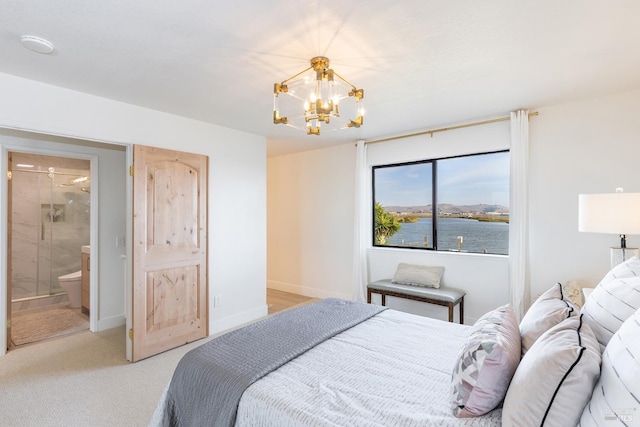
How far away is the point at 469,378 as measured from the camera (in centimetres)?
120

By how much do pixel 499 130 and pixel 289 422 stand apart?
357 cm

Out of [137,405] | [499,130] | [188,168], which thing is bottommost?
[137,405]

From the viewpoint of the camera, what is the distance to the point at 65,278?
14.5 ft

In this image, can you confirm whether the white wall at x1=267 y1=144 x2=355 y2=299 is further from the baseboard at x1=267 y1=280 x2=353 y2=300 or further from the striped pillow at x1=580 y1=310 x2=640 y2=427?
the striped pillow at x1=580 y1=310 x2=640 y2=427

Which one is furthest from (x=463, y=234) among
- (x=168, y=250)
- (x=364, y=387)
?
(x=168, y=250)

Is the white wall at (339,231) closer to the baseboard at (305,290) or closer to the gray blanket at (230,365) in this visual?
the baseboard at (305,290)

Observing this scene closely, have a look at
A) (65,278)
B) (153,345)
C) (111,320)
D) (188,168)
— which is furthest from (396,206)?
(65,278)

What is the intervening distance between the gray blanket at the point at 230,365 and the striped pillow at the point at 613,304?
1298 mm

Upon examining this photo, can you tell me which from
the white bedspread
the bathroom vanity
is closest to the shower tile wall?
the bathroom vanity

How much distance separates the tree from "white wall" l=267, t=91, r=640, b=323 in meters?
0.27

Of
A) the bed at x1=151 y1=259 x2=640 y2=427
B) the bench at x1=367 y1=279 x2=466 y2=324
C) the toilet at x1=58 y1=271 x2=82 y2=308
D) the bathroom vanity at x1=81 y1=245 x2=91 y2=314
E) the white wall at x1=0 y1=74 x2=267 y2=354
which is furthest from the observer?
the toilet at x1=58 y1=271 x2=82 y2=308

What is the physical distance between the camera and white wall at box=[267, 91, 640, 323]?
2.91m

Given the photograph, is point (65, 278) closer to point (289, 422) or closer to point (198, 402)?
point (198, 402)

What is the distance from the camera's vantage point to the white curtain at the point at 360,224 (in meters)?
4.46
